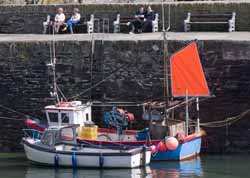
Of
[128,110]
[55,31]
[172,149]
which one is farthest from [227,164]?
[55,31]

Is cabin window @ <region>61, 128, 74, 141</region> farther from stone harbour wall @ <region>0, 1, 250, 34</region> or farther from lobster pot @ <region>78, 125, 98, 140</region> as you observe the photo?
stone harbour wall @ <region>0, 1, 250, 34</region>

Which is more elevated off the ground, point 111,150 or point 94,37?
point 94,37

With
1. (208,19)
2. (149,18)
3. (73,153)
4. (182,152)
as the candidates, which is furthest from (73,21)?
(182,152)

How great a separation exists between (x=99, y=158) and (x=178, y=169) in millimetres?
1816

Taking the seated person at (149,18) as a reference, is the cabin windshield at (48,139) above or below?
below

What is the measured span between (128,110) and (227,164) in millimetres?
3193

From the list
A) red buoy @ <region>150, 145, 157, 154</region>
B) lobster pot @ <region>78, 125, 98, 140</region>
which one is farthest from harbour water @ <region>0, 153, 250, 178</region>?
lobster pot @ <region>78, 125, 98, 140</region>

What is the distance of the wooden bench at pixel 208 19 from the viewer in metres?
28.1

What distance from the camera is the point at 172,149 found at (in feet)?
79.0

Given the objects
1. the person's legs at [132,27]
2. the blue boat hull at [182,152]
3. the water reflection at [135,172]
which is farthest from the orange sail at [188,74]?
the person's legs at [132,27]

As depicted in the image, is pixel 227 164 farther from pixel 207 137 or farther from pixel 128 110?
pixel 128 110

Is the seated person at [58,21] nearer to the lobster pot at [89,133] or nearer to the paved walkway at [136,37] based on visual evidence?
the paved walkway at [136,37]

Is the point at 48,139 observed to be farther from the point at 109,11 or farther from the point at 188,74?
the point at 109,11

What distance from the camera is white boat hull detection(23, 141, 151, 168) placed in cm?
2347
